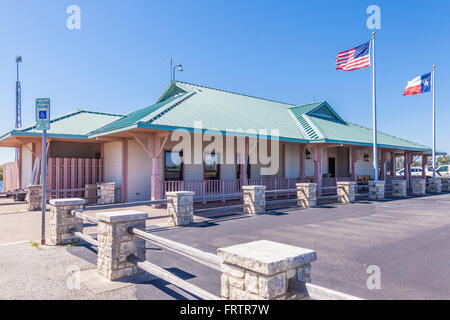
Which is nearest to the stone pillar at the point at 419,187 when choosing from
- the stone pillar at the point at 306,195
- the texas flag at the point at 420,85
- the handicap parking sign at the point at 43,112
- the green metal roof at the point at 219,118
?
the green metal roof at the point at 219,118

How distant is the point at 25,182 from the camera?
17.4 metres

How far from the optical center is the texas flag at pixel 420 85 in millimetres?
20375

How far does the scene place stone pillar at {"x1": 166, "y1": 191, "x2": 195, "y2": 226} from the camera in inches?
342

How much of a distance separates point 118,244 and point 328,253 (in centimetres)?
407

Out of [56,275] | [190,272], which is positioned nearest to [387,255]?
[190,272]

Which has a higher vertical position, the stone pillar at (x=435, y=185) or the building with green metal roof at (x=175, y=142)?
the building with green metal roof at (x=175, y=142)

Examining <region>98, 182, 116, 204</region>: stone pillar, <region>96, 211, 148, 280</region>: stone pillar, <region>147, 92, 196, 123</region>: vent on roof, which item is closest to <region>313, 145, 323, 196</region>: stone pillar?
<region>147, 92, 196, 123</region>: vent on roof

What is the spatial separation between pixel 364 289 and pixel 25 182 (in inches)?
761

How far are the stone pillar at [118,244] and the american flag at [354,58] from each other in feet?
51.9

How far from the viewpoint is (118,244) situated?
4.52 metres

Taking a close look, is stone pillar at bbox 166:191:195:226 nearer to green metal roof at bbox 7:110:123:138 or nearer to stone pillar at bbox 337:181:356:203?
green metal roof at bbox 7:110:123:138

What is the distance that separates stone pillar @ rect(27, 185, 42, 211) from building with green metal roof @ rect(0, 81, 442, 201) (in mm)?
1934

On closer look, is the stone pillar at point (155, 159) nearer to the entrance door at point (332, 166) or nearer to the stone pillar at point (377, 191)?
the stone pillar at point (377, 191)
